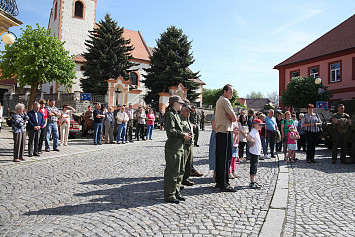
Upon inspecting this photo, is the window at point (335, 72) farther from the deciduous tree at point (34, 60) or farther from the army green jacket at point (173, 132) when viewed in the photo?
the army green jacket at point (173, 132)

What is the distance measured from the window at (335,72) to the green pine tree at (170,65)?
14.9 m

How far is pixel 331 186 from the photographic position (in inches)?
228

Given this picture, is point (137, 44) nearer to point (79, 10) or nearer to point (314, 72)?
point (79, 10)

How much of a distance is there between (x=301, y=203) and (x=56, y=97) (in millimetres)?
29608

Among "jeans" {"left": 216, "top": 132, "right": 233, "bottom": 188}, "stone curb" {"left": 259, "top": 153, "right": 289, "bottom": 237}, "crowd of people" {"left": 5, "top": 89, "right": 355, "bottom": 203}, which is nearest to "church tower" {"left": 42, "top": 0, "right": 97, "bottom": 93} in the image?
"crowd of people" {"left": 5, "top": 89, "right": 355, "bottom": 203}

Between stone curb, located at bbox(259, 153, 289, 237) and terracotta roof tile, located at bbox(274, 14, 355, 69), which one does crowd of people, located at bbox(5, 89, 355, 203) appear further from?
terracotta roof tile, located at bbox(274, 14, 355, 69)

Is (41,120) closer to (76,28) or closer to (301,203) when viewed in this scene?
(301,203)

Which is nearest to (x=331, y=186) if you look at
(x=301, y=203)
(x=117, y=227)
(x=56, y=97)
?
(x=301, y=203)

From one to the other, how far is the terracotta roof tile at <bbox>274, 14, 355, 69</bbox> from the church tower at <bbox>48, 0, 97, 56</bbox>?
2784 cm

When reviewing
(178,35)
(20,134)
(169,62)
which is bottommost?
(20,134)

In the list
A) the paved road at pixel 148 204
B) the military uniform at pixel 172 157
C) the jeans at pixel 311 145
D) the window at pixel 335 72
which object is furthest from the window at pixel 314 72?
the military uniform at pixel 172 157

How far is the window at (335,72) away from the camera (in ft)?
92.2

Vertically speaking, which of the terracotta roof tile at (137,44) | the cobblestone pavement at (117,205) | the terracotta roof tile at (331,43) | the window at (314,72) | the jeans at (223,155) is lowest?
the cobblestone pavement at (117,205)

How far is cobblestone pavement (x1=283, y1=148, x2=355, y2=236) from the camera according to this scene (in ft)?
11.8
